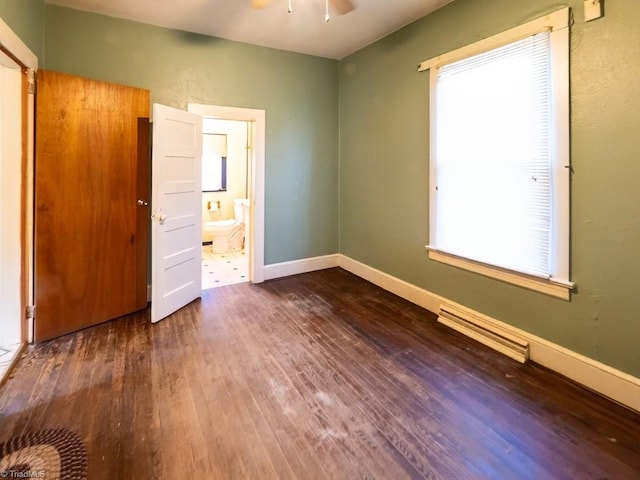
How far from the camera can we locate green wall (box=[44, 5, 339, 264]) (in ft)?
10.7

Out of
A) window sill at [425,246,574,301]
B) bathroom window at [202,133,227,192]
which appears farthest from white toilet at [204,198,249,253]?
window sill at [425,246,574,301]

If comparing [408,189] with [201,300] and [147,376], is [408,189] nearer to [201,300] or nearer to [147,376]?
[201,300]

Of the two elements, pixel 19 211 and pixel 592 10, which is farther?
pixel 19 211

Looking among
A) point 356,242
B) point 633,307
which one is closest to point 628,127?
point 633,307

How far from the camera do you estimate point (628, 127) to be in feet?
6.56

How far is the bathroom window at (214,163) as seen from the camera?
6.48m

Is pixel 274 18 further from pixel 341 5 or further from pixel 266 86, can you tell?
pixel 341 5

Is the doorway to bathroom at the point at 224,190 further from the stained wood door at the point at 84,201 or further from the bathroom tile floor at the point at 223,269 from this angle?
the stained wood door at the point at 84,201

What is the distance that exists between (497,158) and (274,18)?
245 cm

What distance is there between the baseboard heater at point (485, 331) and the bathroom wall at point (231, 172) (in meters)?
4.69

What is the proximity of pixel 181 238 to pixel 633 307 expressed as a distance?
11.4 ft

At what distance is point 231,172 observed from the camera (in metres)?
6.72

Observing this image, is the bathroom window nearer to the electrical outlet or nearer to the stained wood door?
the stained wood door

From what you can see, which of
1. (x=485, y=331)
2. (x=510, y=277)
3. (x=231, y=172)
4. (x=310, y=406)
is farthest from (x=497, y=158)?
(x=231, y=172)
